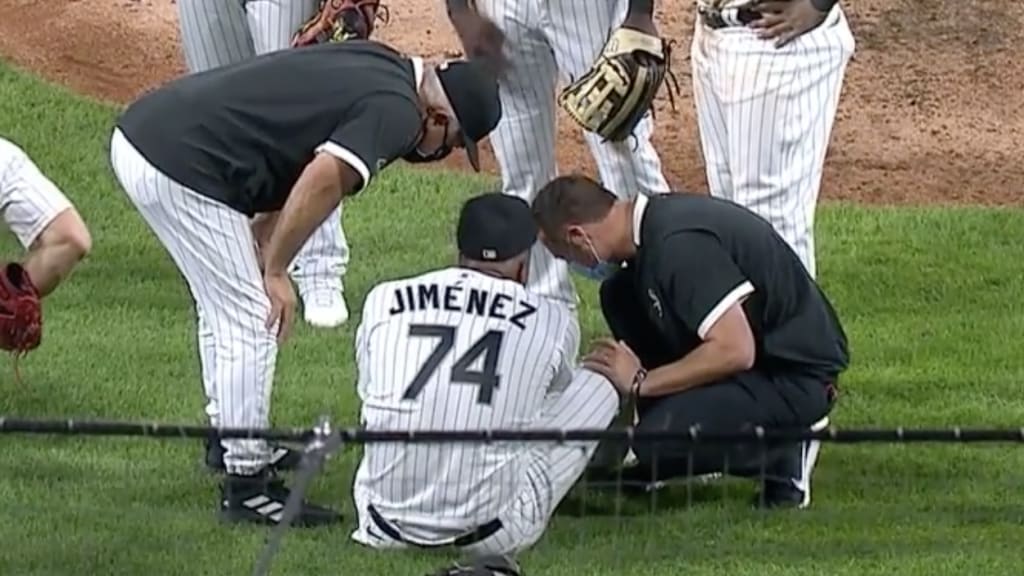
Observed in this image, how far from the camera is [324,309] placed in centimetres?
660

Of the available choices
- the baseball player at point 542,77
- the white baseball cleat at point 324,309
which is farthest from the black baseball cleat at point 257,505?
the white baseball cleat at point 324,309

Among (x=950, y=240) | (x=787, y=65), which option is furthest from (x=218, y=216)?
(x=950, y=240)

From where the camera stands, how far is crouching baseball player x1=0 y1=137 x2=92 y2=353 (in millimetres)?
4652

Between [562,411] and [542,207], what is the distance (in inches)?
19.7

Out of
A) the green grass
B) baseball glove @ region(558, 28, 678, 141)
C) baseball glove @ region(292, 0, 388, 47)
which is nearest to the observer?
the green grass

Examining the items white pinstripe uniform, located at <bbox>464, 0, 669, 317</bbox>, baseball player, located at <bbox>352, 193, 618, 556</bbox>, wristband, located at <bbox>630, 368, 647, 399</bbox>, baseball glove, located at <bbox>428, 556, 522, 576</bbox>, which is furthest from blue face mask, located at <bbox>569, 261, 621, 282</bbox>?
baseball glove, located at <bbox>428, 556, 522, 576</bbox>

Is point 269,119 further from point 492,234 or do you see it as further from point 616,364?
point 616,364

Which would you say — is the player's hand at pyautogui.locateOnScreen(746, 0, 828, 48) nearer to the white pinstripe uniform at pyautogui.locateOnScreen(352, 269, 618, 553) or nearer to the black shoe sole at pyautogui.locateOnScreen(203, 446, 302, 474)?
the white pinstripe uniform at pyautogui.locateOnScreen(352, 269, 618, 553)

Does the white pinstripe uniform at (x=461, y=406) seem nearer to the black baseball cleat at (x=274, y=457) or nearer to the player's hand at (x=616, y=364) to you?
the player's hand at (x=616, y=364)

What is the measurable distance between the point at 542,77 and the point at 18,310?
2086 millimetres

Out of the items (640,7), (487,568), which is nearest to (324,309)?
(640,7)

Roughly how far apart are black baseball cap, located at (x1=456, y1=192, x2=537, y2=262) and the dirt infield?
4380 mm

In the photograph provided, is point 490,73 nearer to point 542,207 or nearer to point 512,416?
point 542,207

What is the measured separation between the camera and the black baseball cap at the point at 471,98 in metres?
4.78
